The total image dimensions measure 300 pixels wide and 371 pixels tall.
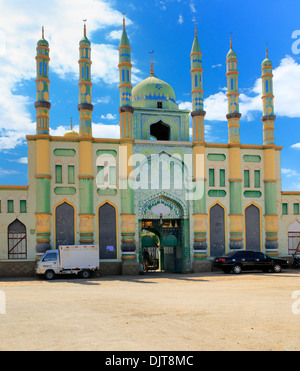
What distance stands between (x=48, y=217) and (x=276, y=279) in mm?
13270

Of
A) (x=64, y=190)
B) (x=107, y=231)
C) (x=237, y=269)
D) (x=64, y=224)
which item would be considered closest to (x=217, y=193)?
(x=237, y=269)

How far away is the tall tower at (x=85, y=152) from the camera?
2777 cm

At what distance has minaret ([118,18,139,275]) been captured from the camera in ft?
92.4

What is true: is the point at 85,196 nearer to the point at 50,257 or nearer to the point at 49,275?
the point at 50,257

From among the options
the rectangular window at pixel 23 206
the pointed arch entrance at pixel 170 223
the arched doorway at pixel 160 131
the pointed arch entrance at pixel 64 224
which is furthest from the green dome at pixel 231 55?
the rectangular window at pixel 23 206

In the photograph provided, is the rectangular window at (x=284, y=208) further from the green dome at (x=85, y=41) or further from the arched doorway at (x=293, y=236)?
the green dome at (x=85, y=41)

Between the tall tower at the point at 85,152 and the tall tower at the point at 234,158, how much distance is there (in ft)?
29.8

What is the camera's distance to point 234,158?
30484 mm

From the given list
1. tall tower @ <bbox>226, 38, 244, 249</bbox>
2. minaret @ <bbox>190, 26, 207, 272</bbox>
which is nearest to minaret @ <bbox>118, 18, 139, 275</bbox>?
minaret @ <bbox>190, 26, 207, 272</bbox>

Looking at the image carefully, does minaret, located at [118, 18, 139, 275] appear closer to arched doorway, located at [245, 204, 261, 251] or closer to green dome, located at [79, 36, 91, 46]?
green dome, located at [79, 36, 91, 46]

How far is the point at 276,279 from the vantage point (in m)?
22.9

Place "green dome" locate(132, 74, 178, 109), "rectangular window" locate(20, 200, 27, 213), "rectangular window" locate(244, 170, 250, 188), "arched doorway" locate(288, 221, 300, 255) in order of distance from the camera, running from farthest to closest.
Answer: "arched doorway" locate(288, 221, 300, 255) → "green dome" locate(132, 74, 178, 109) → "rectangular window" locate(244, 170, 250, 188) → "rectangular window" locate(20, 200, 27, 213)

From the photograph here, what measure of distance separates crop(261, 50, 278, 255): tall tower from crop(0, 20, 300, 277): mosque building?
67 millimetres

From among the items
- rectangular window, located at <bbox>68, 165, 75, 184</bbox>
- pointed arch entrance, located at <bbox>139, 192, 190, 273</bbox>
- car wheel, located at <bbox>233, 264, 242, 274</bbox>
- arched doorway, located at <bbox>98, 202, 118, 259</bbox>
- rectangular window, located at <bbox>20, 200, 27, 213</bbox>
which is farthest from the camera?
pointed arch entrance, located at <bbox>139, 192, 190, 273</bbox>
